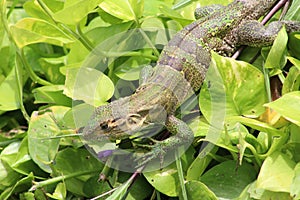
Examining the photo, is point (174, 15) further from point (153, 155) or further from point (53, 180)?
point (53, 180)

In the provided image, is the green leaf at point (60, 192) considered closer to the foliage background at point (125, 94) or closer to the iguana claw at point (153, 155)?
the foliage background at point (125, 94)

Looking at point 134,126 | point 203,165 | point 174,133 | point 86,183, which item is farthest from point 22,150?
point 203,165

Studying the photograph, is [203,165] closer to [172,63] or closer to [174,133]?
[174,133]

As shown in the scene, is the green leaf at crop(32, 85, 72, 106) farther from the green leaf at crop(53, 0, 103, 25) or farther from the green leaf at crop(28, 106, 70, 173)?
the green leaf at crop(53, 0, 103, 25)

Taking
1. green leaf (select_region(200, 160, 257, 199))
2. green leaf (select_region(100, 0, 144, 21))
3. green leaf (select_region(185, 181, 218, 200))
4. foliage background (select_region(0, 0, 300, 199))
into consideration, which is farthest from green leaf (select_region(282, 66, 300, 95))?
green leaf (select_region(100, 0, 144, 21))

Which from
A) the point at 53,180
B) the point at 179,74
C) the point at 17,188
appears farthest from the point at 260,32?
the point at 17,188

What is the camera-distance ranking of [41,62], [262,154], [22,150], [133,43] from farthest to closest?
[41,62], [133,43], [22,150], [262,154]

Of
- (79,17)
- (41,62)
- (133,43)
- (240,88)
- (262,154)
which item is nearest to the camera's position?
(262,154)

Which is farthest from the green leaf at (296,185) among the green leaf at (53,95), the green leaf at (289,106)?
the green leaf at (53,95)
